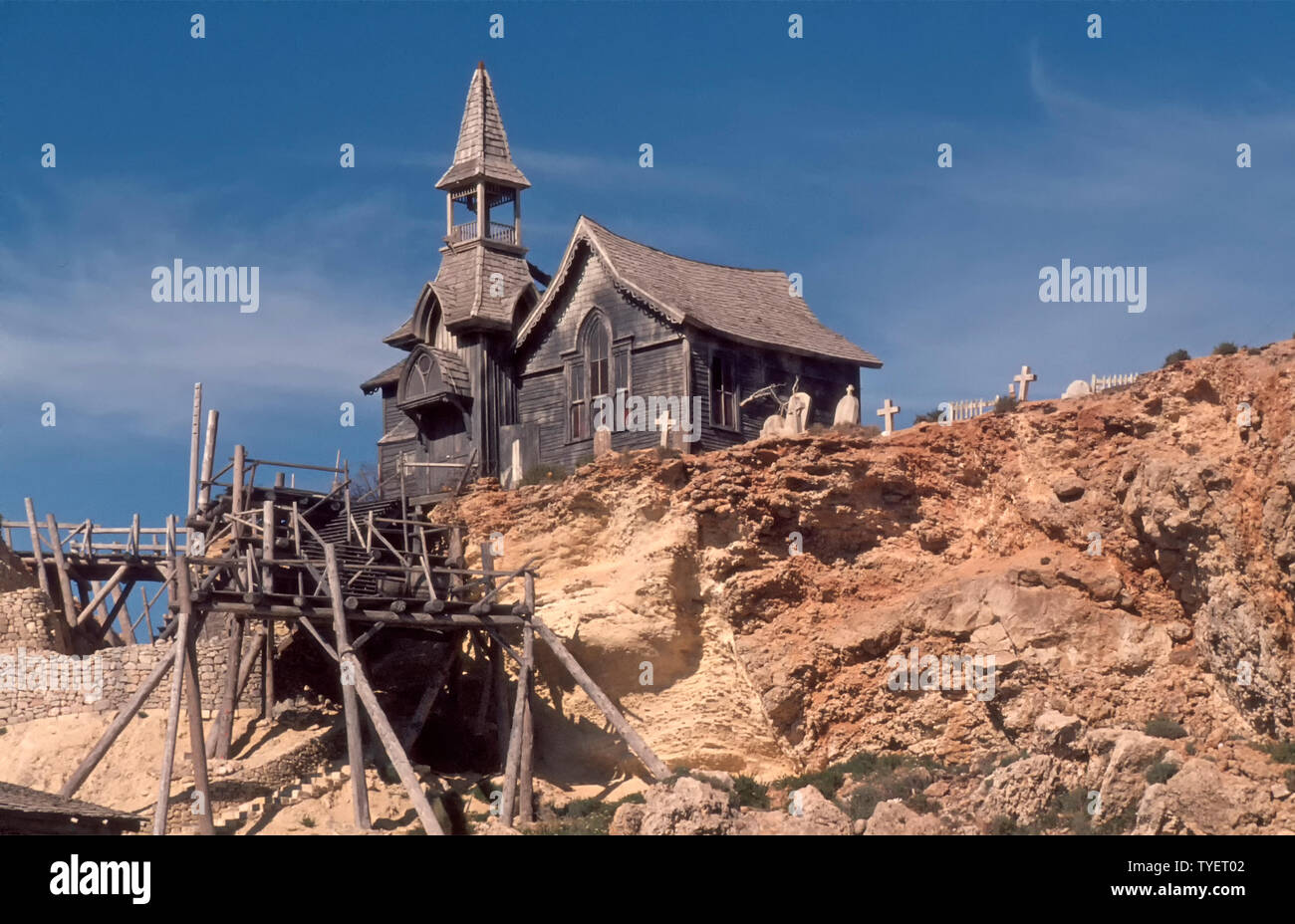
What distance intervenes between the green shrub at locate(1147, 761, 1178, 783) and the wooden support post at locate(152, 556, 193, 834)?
17.3 m

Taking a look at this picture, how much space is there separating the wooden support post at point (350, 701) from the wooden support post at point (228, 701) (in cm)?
255

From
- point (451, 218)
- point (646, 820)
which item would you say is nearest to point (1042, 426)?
→ point (646, 820)

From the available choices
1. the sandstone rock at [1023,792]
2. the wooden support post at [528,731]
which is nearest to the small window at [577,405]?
the wooden support post at [528,731]

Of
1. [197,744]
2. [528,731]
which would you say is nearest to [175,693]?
[197,744]

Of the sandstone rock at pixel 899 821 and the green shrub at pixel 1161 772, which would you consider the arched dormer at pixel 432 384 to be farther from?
the green shrub at pixel 1161 772

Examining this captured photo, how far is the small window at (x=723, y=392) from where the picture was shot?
4626cm

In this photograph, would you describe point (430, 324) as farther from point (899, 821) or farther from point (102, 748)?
point (899, 821)

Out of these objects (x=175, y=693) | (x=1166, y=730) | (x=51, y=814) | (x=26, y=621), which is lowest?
(x=51, y=814)

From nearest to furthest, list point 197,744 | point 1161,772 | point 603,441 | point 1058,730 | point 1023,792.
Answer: point 1161,772 → point 1023,792 → point 1058,730 → point 197,744 → point 603,441

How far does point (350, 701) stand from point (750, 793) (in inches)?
309

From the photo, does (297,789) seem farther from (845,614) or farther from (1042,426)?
(1042,426)

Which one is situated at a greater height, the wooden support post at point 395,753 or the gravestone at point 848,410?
the gravestone at point 848,410

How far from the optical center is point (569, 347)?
48125mm
